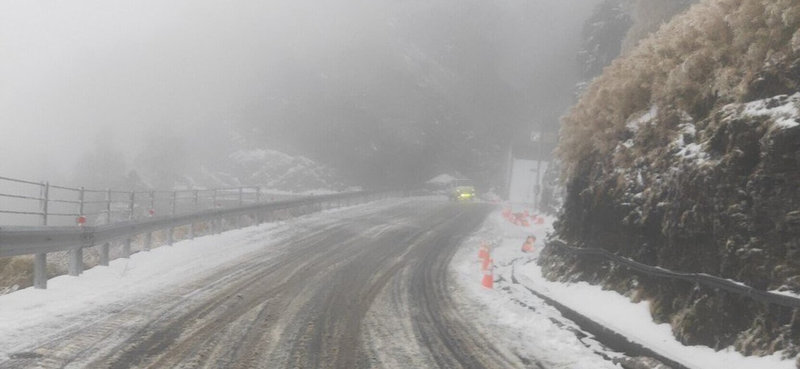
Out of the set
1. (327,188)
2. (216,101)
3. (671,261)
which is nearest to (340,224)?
(671,261)

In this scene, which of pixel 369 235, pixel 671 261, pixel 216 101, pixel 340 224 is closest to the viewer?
pixel 671 261

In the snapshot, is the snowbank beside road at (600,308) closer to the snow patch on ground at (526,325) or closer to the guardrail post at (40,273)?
the snow patch on ground at (526,325)

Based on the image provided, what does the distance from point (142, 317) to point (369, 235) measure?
11275 mm

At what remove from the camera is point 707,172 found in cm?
628

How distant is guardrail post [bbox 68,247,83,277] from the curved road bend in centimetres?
209

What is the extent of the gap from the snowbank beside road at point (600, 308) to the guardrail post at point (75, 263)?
6728 millimetres

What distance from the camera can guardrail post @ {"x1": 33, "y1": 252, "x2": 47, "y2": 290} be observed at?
27.1 ft

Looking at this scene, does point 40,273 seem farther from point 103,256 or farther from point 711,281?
point 711,281

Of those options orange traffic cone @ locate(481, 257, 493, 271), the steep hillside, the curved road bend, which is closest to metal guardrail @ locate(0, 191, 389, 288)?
the curved road bend

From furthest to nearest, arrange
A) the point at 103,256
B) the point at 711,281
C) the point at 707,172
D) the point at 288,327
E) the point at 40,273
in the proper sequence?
the point at 103,256 → the point at 40,273 → the point at 288,327 → the point at 707,172 → the point at 711,281

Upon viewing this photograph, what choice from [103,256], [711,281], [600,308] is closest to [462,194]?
[103,256]

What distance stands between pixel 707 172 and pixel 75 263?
9571 millimetres

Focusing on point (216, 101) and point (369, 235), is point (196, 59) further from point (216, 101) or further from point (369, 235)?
point (369, 235)

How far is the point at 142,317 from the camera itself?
6992 mm
